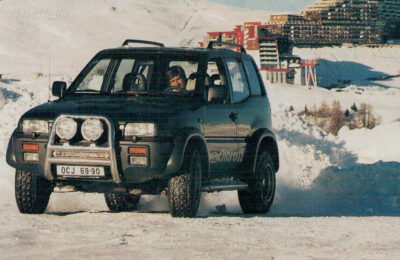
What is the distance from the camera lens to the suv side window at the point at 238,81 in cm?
1141

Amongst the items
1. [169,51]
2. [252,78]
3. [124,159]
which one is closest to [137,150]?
[124,159]

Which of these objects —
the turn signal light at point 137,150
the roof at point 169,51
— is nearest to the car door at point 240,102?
the roof at point 169,51

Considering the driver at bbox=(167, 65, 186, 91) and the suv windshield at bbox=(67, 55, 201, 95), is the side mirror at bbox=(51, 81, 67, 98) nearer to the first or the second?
the suv windshield at bbox=(67, 55, 201, 95)

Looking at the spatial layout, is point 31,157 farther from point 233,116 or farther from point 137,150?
point 233,116

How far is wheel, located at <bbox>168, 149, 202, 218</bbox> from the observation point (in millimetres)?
9539

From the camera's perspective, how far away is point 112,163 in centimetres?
934

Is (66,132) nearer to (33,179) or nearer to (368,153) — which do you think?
(33,179)

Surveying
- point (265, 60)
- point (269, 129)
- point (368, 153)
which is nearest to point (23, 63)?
point (265, 60)

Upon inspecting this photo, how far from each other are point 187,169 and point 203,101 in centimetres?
109

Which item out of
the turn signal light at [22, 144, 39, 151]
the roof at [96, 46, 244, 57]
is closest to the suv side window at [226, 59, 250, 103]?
the roof at [96, 46, 244, 57]

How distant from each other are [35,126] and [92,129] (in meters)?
0.71

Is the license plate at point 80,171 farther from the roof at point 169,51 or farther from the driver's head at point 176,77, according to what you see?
the roof at point 169,51

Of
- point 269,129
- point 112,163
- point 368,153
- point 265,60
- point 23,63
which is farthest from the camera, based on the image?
point 265,60

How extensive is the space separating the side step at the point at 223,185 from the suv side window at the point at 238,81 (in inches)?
35.9
